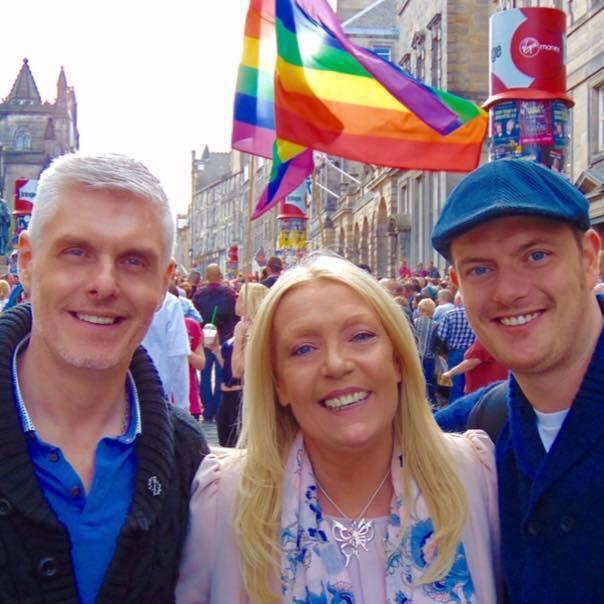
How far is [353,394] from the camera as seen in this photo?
2711 millimetres

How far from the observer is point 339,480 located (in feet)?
9.25

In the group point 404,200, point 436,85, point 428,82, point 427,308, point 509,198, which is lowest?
point 509,198

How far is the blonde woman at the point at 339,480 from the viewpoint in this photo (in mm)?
2637

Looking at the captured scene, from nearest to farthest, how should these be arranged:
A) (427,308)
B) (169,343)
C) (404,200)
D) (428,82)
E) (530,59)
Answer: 1. (169,343)
2. (530,59)
3. (427,308)
4. (428,82)
5. (404,200)

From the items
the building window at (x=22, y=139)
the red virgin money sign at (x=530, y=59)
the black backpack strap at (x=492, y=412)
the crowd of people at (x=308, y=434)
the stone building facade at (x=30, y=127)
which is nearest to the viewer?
the crowd of people at (x=308, y=434)

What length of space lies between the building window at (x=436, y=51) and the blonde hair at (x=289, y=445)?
1220 inches

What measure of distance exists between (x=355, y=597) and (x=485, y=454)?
25.1 inches

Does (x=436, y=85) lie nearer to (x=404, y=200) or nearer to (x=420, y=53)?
(x=420, y=53)

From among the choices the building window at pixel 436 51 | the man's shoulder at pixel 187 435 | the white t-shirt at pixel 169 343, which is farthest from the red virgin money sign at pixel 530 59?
the building window at pixel 436 51

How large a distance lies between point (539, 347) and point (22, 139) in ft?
281

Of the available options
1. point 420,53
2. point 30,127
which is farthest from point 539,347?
Answer: point 30,127

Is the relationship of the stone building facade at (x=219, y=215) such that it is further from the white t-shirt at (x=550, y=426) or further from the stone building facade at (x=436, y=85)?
the white t-shirt at (x=550, y=426)

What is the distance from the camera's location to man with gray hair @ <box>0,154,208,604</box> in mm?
2332

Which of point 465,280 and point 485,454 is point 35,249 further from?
point 485,454
